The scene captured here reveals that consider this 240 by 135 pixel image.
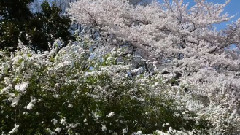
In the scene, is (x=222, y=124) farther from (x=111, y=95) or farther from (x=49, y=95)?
(x=49, y=95)

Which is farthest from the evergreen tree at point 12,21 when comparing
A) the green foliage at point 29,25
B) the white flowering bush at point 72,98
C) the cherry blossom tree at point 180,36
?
the white flowering bush at point 72,98

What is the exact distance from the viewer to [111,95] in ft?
17.4

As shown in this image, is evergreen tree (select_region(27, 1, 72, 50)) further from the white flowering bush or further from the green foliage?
the white flowering bush

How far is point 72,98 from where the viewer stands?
479cm

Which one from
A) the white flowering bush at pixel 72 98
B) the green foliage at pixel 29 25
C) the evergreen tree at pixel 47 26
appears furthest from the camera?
the evergreen tree at pixel 47 26

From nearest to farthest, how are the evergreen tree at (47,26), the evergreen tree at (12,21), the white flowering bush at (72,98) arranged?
the white flowering bush at (72,98) → the evergreen tree at (12,21) → the evergreen tree at (47,26)

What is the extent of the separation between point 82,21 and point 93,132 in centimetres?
1161

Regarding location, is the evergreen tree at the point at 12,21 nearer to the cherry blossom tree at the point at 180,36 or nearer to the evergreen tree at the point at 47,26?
the evergreen tree at the point at 47,26

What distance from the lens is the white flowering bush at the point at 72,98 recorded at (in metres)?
4.25

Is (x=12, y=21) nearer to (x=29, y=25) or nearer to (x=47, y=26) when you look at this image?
(x=29, y=25)

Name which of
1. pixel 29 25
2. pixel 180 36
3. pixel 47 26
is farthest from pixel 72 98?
pixel 180 36

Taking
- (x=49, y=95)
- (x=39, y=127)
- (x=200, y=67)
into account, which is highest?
(x=49, y=95)

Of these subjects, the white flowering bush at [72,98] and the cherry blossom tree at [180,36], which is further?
the cherry blossom tree at [180,36]

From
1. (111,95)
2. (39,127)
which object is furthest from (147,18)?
(39,127)
